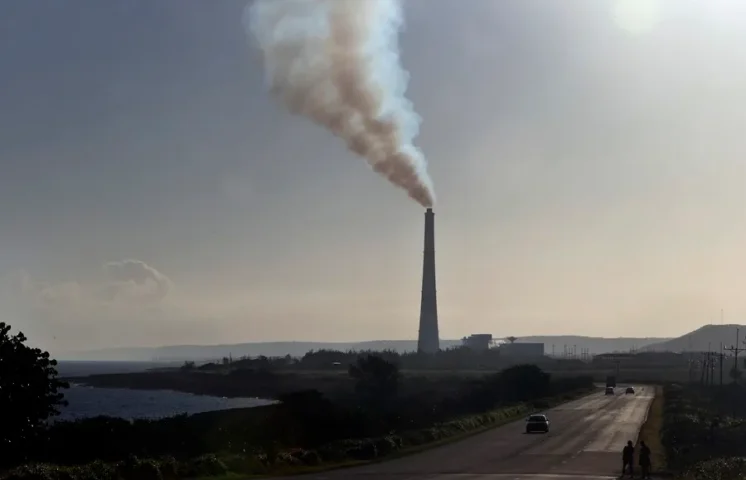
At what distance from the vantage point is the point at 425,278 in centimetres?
17300

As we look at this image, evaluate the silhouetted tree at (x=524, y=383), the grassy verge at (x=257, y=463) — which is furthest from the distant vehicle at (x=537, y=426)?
the silhouetted tree at (x=524, y=383)

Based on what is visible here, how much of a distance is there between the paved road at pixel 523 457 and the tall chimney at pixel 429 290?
8236 cm

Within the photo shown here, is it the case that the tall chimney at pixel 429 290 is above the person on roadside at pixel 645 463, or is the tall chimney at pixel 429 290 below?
above

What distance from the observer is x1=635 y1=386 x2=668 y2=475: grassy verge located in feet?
151

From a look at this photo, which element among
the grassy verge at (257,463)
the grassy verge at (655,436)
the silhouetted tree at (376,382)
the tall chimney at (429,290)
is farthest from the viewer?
the tall chimney at (429,290)

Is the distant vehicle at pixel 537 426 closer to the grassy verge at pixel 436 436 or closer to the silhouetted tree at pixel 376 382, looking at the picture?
the grassy verge at pixel 436 436

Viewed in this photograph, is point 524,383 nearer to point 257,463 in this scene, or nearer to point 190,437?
point 190,437

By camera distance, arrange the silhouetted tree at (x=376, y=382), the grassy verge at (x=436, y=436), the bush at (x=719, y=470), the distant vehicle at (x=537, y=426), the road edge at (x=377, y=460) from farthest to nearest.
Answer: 1. the silhouetted tree at (x=376, y=382)
2. the distant vehicle at (x=537, y=426)
3. the grassy verge at (x=436, y=436)
4. the road edge at (x=377, y=460)
5. the bush at (x=719, y=470)

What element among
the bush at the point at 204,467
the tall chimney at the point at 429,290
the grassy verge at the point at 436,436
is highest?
the tall chimney at the point at 429,290

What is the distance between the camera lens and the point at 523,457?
48.6 metres

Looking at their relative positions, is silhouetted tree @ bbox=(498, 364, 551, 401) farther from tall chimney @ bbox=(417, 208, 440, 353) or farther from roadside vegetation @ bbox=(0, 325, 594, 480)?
tall chimney @ bbox=(417, 208, 440, 353)

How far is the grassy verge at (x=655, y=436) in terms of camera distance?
46.0 meters

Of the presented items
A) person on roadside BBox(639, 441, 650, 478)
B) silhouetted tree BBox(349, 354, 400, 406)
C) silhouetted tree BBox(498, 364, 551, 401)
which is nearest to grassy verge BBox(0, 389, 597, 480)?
person on roadside BBox(639, 441, 650, 478)

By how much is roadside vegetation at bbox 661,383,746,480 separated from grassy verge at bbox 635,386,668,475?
434 mm
